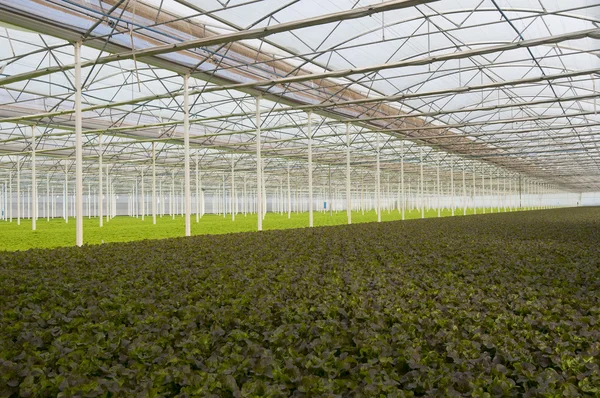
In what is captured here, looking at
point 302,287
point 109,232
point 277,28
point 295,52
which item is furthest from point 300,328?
point 109,232

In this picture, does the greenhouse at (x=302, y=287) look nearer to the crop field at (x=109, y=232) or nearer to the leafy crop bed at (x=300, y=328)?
the leafy crop bed at (x=300, y=328)

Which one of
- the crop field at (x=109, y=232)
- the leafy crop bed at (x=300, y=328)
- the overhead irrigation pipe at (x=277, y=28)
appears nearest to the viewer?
the leafy crop bed at (x=300, y=328)

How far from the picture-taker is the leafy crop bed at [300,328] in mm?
3350

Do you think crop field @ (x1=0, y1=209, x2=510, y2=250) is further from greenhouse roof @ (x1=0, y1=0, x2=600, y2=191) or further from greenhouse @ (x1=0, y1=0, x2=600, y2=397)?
greenhouse roof @ (x1=0, y1=0, x2=600, y2=191)

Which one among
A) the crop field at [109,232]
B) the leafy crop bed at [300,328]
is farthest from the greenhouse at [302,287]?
the crop field at [109,232]

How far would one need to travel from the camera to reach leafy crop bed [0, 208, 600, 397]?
3.35 metres

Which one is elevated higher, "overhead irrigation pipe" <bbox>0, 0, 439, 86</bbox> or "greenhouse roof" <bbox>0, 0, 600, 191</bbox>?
"greenhouse roof" <bbox>0, 0, 600, 191</bbox>

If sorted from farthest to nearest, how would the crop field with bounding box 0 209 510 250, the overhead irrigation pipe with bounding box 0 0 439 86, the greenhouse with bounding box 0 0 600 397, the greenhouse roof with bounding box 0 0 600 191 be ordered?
1. the crop field with bounding box 0 209 510 250
2. the greenhouse roof with bounding box 0 0 600 191
3. the overhead irrigation pipe with bounding box 0 0 439 86
4. the greenhouse with bounding box 0 0 600 397

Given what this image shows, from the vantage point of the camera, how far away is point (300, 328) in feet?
15.2

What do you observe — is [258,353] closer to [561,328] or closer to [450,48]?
[561,328]

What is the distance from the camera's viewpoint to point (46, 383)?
3.25m

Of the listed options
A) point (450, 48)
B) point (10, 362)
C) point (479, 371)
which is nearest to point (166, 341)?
point (10, 362)

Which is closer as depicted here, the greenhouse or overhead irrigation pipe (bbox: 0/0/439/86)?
the greenhouse

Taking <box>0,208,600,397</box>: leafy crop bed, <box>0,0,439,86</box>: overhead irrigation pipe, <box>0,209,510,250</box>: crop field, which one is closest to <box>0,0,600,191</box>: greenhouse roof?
<box>0,0,439,86</box>: overhead irrigation pipe
